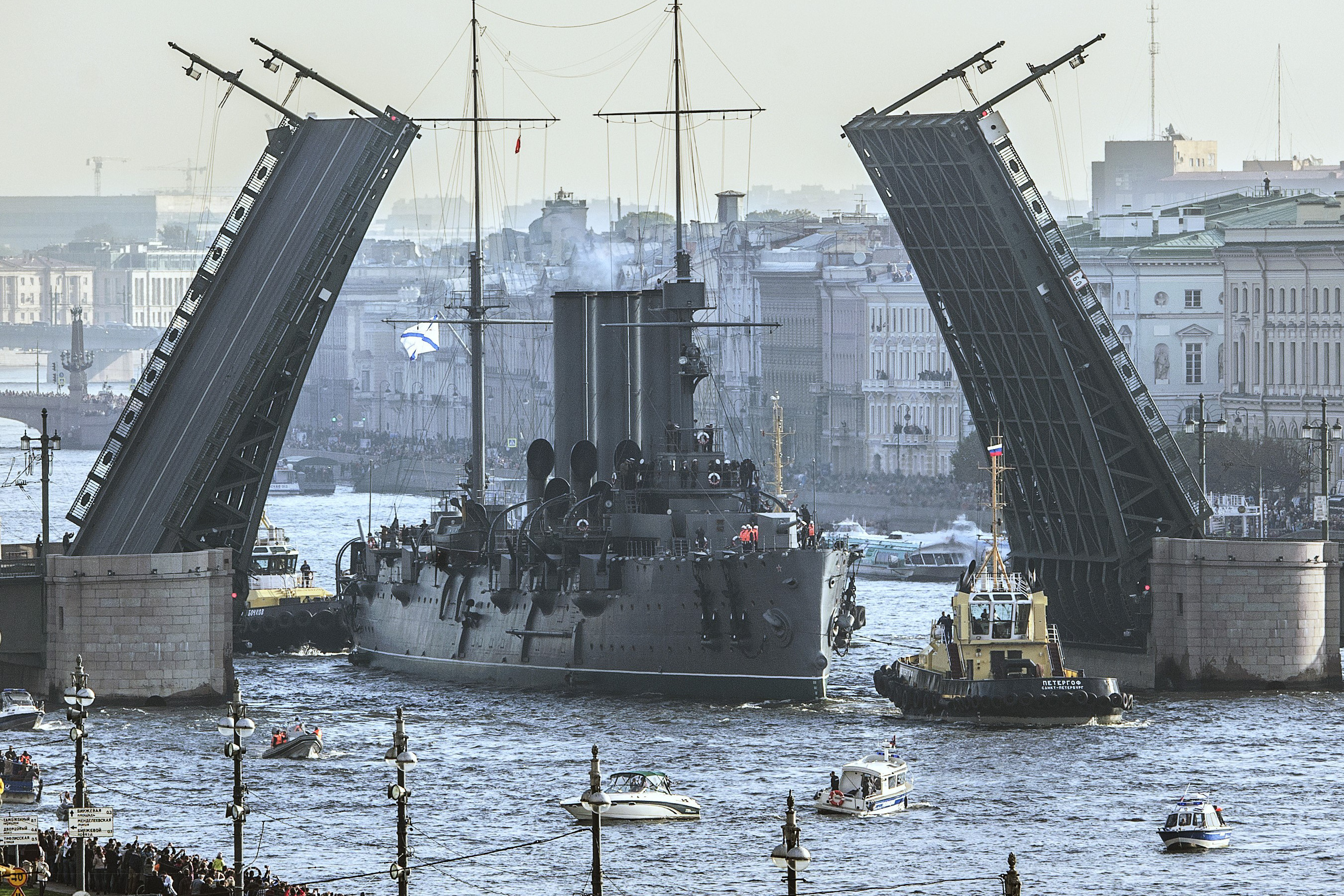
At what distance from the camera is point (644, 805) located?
3841 cm

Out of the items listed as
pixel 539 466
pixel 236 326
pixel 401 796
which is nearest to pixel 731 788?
pixel 236 326

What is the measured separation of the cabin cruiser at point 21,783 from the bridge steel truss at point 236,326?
8.70 m

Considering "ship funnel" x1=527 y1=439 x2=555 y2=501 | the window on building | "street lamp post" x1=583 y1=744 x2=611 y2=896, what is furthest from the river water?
the window on building

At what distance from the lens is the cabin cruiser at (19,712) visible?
4516 centimetres

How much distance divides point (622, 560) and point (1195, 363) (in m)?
39.2

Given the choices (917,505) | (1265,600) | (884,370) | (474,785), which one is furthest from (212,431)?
(884,370)

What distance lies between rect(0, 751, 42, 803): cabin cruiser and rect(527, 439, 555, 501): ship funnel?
1509 cm

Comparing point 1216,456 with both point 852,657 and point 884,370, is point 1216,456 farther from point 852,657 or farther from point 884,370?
point 884,370

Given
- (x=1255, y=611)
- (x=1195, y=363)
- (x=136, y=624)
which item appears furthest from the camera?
(x=1195, y=363)

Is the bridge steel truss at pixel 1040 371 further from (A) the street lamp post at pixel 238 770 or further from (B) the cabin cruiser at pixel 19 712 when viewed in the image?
(A) the street lamp post at pixel 238 770

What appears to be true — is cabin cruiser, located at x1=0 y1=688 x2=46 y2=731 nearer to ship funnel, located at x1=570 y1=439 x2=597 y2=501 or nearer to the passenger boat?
the passenger boat

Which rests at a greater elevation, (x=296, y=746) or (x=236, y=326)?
(x=236, y=326)

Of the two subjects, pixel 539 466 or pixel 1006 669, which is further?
pixel 539 466

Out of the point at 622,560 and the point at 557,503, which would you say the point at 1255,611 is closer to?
the point at 622,560
